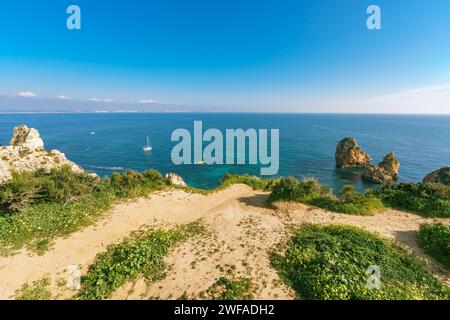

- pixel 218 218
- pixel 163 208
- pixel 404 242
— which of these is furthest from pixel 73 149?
pixel 404 242

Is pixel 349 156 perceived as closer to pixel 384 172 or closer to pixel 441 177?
pixel 384 172

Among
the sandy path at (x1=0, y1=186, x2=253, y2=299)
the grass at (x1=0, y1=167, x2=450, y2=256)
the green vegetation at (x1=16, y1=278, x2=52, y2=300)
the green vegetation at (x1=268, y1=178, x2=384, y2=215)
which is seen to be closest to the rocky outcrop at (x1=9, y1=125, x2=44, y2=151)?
the grass at (x1=0, y1=167, x2=450, y2=256)

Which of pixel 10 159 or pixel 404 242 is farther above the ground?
pixel 10 159

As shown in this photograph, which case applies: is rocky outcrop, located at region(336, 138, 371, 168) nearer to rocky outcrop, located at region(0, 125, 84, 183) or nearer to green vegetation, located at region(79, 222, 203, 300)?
green vegetation, located at region(79, 222, 203, 300)

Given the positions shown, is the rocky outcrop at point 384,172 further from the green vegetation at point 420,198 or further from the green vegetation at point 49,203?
the green vegetation at point 49,203

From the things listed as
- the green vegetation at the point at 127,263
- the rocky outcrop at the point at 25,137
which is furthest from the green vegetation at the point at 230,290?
the rocky outcrop at the point at 25,137
